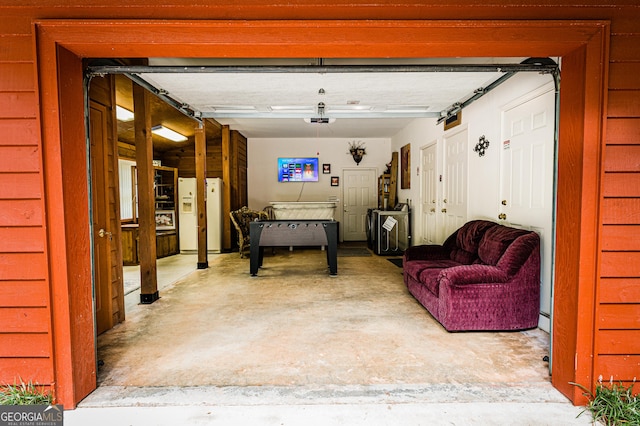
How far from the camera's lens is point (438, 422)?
1761 mm

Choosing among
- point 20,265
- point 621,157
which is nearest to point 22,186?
point 20,265

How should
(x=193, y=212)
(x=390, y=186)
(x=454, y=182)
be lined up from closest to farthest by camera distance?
1. (x=454, y=182)
2. (x=193, y=212)
3. (x=390, y=186)

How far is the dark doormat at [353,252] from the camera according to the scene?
6.87 metres

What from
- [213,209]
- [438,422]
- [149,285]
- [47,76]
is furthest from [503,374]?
[213,209]

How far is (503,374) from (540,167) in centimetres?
185

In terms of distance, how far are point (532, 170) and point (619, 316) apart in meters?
1.61

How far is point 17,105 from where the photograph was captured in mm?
1806

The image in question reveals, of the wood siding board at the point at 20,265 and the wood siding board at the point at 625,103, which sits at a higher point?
the wood siding board at the point at 625,103

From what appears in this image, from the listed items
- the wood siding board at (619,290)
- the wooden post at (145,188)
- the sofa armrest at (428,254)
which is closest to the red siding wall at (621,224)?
the wood siding board at (619,290)

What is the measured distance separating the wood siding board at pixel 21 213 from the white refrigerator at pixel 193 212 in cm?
523

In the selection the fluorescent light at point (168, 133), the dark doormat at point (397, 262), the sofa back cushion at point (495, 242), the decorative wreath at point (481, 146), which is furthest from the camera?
the fluorescent light at point (168, 133)

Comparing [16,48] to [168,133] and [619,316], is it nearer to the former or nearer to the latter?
[619,316]

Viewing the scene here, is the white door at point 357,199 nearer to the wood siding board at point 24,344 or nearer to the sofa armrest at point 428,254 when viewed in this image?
the sofa armrest at point 428,254

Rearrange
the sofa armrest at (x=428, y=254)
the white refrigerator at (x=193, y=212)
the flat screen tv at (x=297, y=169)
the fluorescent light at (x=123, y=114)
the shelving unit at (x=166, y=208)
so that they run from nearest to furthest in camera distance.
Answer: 1. the sofa armrest at (x=428, y=254)
2. the fluorescent light at (x=123, y=114)
3. the shelving unit at (x=166, y=208)
4. the white refrigerator at (x=193, y=212)
5. the flat screen tv at (x=297, y=169)
